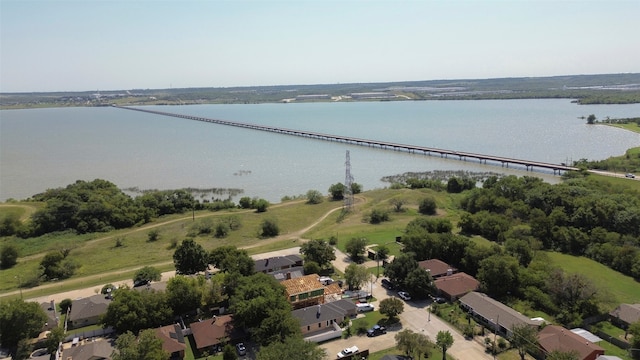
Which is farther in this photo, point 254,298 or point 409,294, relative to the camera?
point 409,294

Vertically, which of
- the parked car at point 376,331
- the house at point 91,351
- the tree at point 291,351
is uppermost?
the tree at point 291,351

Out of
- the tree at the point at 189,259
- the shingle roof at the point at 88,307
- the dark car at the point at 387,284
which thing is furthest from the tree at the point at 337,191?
the shingle roof at the point at 88,307

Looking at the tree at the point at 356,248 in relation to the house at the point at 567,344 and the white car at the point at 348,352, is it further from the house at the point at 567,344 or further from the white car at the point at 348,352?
the house at the point at 567,344

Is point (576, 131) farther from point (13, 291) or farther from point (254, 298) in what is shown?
point (13, 291)

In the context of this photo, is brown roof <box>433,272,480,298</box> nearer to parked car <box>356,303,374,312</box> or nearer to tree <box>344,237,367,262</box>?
parked car <box>356,303,374,312</box>

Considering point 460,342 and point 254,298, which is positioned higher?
point 254,298

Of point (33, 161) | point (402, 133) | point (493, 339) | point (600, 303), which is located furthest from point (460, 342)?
point (402, 133)
